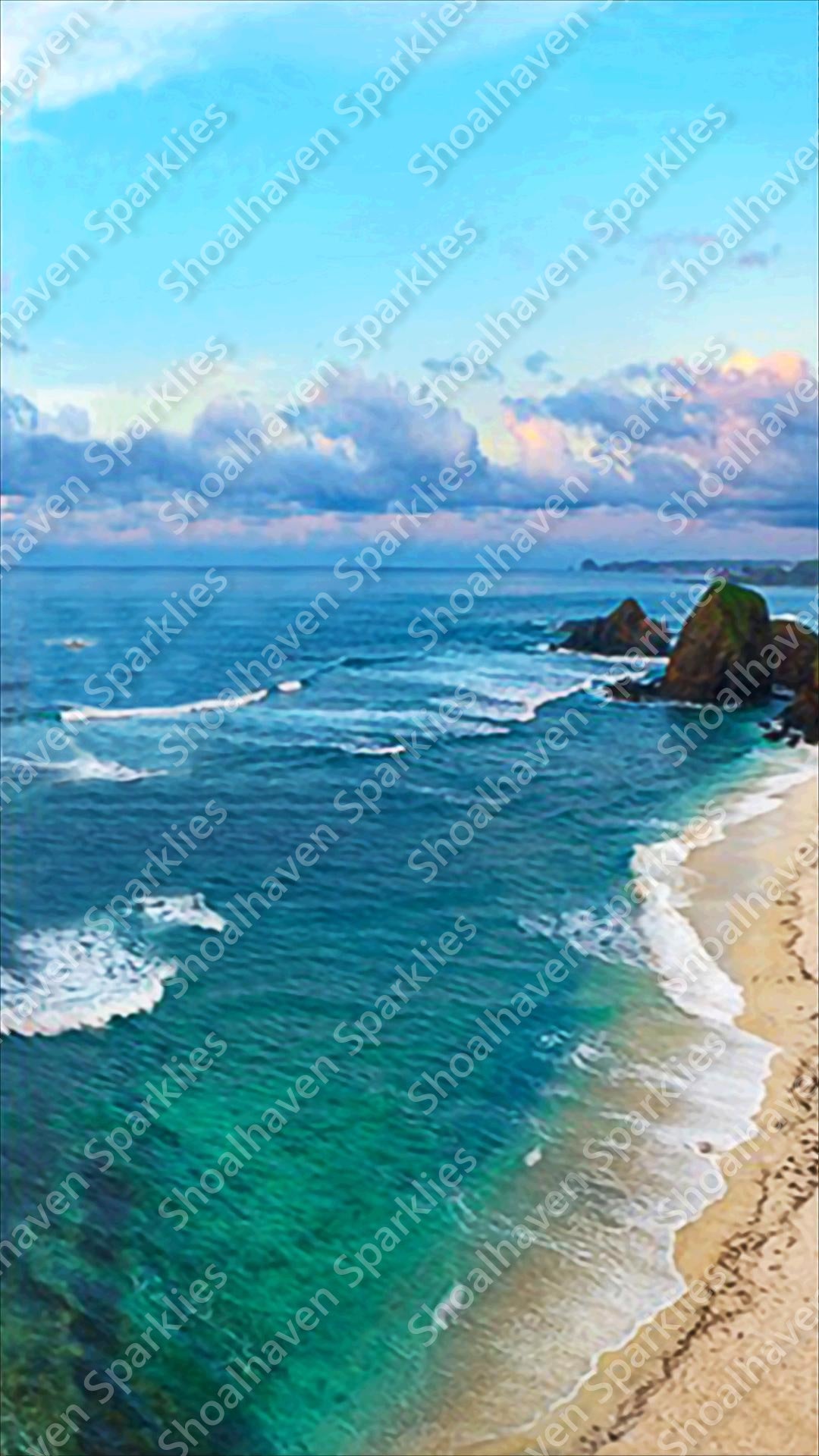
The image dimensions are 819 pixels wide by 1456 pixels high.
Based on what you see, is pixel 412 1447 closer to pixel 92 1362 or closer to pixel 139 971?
pixel 92 1362

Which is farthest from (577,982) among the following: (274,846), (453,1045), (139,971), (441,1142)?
(274,846)

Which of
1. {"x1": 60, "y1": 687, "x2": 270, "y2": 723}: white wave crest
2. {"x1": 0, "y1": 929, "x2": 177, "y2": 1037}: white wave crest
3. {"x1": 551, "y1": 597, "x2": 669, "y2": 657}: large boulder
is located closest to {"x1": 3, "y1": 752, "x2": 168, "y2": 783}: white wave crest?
{"x1": 60, "y1": 687, "x2": 270, "y2": 723}: white wave crest

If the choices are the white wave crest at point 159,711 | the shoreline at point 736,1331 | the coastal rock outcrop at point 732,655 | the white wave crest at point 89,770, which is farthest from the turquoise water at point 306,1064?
the coastal rock outcrop at point 732,655

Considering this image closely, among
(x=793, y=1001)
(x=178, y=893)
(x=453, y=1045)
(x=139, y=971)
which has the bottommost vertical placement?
(x=178, y=893)

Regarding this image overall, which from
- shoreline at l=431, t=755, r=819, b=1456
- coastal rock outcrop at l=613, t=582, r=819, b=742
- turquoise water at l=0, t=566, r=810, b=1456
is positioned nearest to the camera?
shoreline at l=431, t=755, r=819, b=1456

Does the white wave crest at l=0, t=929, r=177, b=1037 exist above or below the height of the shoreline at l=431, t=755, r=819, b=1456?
below

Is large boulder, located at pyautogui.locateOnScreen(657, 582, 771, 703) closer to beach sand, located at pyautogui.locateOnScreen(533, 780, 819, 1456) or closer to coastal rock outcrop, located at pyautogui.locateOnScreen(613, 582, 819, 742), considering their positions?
coastal rock outcrop, located at pyautogui.locateOnScreen(613, 582, 819, 742)

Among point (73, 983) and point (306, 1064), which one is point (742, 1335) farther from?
point (73, 983)
